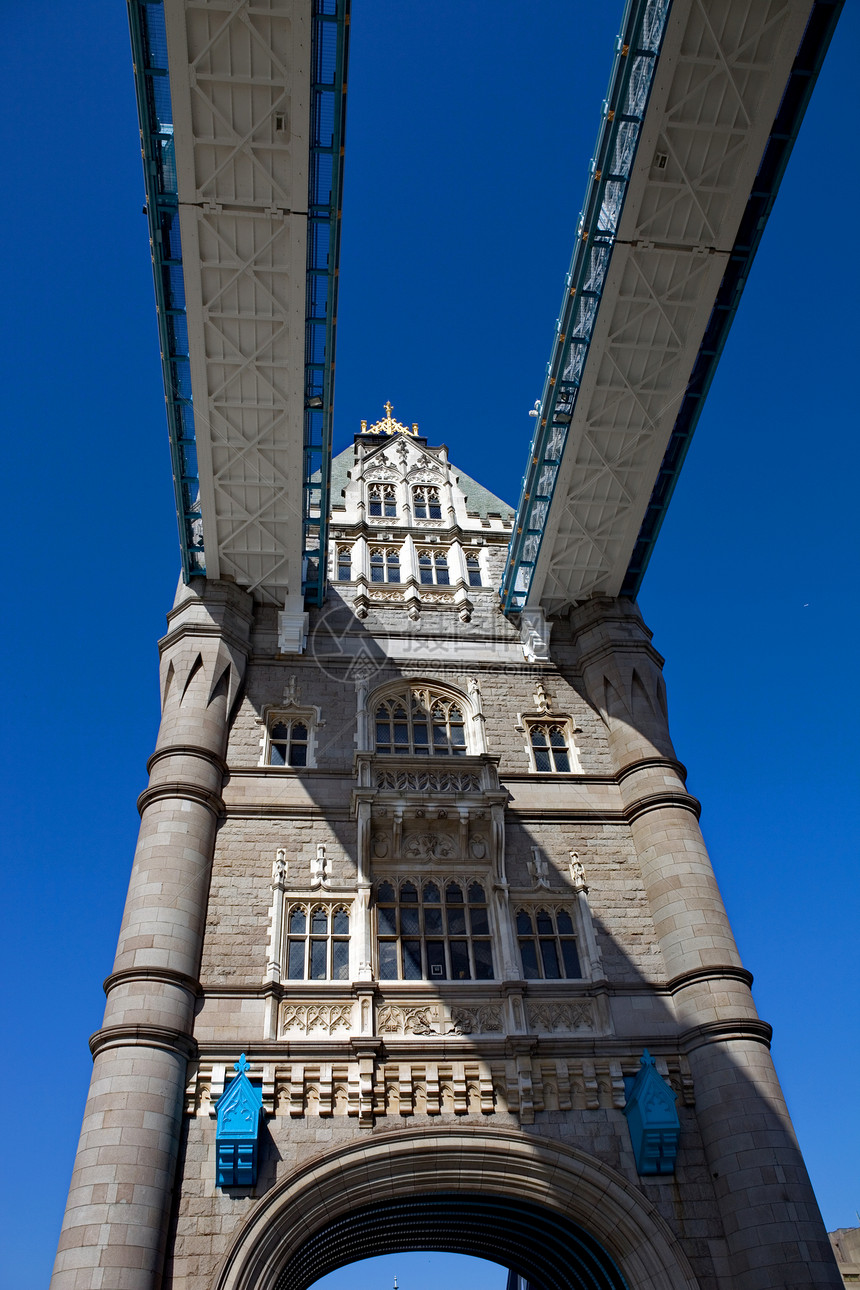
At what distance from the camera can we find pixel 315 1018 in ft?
56.3

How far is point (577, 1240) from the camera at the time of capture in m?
17.1

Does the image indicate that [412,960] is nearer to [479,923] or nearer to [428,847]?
[479,923]

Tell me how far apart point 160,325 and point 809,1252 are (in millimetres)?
19836

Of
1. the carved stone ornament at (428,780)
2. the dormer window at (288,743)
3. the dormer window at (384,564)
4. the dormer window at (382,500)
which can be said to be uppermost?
the dormer window at (382,500)

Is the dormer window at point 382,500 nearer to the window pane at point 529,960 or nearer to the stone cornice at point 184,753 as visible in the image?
the stone cornice at point 184,753

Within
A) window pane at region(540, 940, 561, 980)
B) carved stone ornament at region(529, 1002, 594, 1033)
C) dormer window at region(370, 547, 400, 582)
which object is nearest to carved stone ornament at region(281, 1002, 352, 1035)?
carved stone ornament at region(529, 1002, 594, 1033)

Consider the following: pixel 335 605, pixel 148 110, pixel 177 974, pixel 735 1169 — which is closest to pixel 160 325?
pixel 148 110

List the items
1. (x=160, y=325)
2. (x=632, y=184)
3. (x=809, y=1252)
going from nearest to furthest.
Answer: (x=809, y=1252)
(x=632, y=184)
(x=160, y=325)

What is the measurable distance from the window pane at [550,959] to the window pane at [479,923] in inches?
43.9

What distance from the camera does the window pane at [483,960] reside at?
Answer: 18.2 meters

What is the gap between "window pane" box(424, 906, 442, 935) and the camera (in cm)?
1891

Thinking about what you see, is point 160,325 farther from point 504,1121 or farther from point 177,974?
point 504,1121

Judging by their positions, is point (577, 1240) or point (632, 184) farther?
point (632, 184)

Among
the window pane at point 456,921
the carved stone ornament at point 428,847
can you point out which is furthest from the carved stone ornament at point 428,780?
the window pane at point 456,921
